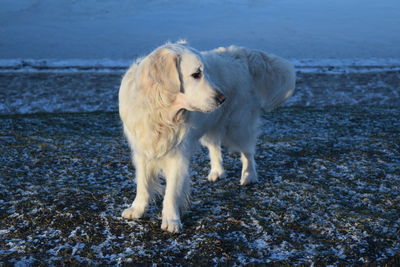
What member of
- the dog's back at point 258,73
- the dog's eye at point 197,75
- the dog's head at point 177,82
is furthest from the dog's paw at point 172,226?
the dog's back at point 258,73

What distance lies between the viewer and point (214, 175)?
4.86 m

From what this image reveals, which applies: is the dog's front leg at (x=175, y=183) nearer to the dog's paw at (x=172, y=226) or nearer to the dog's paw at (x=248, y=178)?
the dog's paw at (x=172, y=226)

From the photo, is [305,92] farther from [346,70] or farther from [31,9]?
[31,9]

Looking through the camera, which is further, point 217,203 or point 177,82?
point 217,203

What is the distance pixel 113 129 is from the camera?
23.0 ft

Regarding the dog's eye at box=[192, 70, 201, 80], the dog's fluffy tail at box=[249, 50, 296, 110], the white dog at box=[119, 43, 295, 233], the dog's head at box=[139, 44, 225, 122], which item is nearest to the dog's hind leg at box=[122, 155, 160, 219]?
the white dog at box=[119, 43, 295, 233]

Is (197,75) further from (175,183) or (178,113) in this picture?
(175,183)

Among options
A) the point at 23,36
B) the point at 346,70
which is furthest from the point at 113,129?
the point at 23,36

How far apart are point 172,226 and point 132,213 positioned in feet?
1.48

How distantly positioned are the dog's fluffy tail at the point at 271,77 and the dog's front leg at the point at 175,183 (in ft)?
5.38

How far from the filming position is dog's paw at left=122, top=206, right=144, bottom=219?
12.4 feet

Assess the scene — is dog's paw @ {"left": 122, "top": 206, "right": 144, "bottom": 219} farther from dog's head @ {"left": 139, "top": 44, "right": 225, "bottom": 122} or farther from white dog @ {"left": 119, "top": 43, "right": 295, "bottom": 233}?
dog's head @ {"left": 139, "top": 44, "right": 225, "bottom": 122}

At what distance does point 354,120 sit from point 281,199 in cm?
381

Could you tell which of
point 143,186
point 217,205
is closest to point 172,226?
point 143,186
